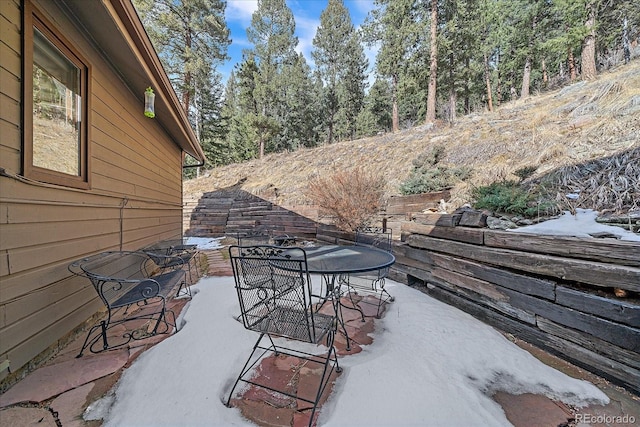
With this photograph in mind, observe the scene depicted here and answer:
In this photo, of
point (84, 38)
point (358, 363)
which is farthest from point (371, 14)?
point (358, 363)

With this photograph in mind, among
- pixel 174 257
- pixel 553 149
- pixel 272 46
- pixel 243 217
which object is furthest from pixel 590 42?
pixel 272 46

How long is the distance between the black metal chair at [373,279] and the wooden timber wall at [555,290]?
2.03 ft

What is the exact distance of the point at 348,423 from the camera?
1339 millimetres

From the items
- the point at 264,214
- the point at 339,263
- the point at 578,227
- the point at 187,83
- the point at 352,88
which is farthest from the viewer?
the point at 352,88

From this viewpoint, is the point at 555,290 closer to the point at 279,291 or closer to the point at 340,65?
the point at 279,291

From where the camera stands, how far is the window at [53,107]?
180 cm

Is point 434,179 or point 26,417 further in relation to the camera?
point 434,179

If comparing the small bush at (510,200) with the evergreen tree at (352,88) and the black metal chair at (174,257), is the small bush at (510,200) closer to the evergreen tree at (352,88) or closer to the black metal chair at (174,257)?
the black metal chair at (174,257)

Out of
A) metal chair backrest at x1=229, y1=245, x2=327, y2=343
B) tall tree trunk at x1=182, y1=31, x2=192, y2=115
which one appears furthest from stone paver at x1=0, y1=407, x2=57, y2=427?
tall tree trunk at x1=182, y1=31, x2=192, y2=115

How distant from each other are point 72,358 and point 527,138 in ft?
22.6

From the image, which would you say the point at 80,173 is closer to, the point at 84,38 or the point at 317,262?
the point at 84,38

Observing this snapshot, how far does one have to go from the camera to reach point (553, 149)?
396 cm

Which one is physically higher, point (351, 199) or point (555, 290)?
point (351, 199)

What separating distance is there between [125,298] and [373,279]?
231 cm
